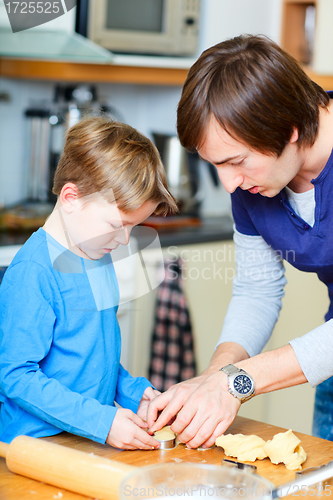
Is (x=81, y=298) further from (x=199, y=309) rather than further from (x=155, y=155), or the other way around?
(x=199, y=309)

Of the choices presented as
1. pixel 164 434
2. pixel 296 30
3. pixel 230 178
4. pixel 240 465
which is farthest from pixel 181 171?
pixel 240 465

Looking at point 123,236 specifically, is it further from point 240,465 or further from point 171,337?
point 171,337

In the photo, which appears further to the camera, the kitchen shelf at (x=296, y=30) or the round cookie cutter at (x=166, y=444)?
the kitchen shelf at (x=296, y=30)

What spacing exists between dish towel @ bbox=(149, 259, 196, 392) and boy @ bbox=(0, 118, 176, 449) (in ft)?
4.29

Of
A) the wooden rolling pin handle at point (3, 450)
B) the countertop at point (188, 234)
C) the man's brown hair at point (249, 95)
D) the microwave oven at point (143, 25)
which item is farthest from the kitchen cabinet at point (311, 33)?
the wooden rolling pin handle at point (3, 450)

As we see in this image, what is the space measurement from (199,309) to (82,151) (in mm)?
1579

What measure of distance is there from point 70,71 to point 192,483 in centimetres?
207

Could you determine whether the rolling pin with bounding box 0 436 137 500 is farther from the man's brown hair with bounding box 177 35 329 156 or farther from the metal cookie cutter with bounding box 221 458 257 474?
the man's brown hair with bounding box 177 35 329 156

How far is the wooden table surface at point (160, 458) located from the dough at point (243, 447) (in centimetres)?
1

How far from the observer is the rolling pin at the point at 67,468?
675 millimetres

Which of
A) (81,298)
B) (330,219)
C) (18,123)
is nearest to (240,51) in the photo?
(330,219)

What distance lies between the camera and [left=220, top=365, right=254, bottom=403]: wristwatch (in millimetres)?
927

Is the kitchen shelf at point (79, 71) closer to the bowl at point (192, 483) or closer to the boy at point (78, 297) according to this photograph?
the boy at point (78, 297)

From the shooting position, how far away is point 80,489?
0.69 metres
